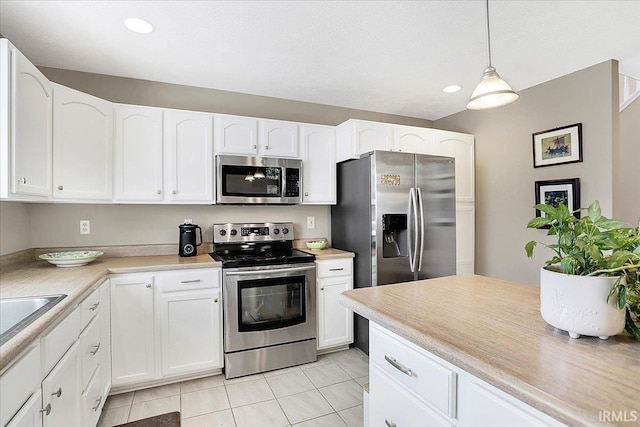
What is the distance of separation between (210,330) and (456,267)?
242cm

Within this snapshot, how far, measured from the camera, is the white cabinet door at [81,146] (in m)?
2.17

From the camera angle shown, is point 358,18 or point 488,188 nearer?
point 358,18

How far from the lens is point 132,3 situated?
1819mm

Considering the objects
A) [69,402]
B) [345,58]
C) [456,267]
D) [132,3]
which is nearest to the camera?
[69,402]

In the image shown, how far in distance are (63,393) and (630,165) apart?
15.3ft

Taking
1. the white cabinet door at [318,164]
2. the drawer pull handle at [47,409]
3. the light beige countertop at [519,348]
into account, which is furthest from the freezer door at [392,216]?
the drawer pull handle at [47,409]

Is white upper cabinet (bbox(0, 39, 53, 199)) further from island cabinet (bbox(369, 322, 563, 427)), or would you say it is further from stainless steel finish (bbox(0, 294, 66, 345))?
island cabinet (bbox(369, 322, 563, 427))

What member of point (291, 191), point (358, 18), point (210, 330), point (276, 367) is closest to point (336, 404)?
point (276, 367)

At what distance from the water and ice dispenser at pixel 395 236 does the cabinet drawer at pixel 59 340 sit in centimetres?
221

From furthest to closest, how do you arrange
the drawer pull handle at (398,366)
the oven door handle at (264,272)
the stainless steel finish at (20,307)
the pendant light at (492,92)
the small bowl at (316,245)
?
1. the small bowl at (316,245)
2. the oven door handle at (264,272)
3. the pendant light at (492,92)
4. the stainless steel finish at (20,307)
5. the drawer pull handle at (398,366)

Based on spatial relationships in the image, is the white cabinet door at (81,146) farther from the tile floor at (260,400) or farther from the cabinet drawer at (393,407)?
the cabinet drawer at (393,407)

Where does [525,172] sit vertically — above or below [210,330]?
above

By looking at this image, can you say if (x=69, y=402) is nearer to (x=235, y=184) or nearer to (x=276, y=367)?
(x=276, y=367)

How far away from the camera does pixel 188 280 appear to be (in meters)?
2.44
